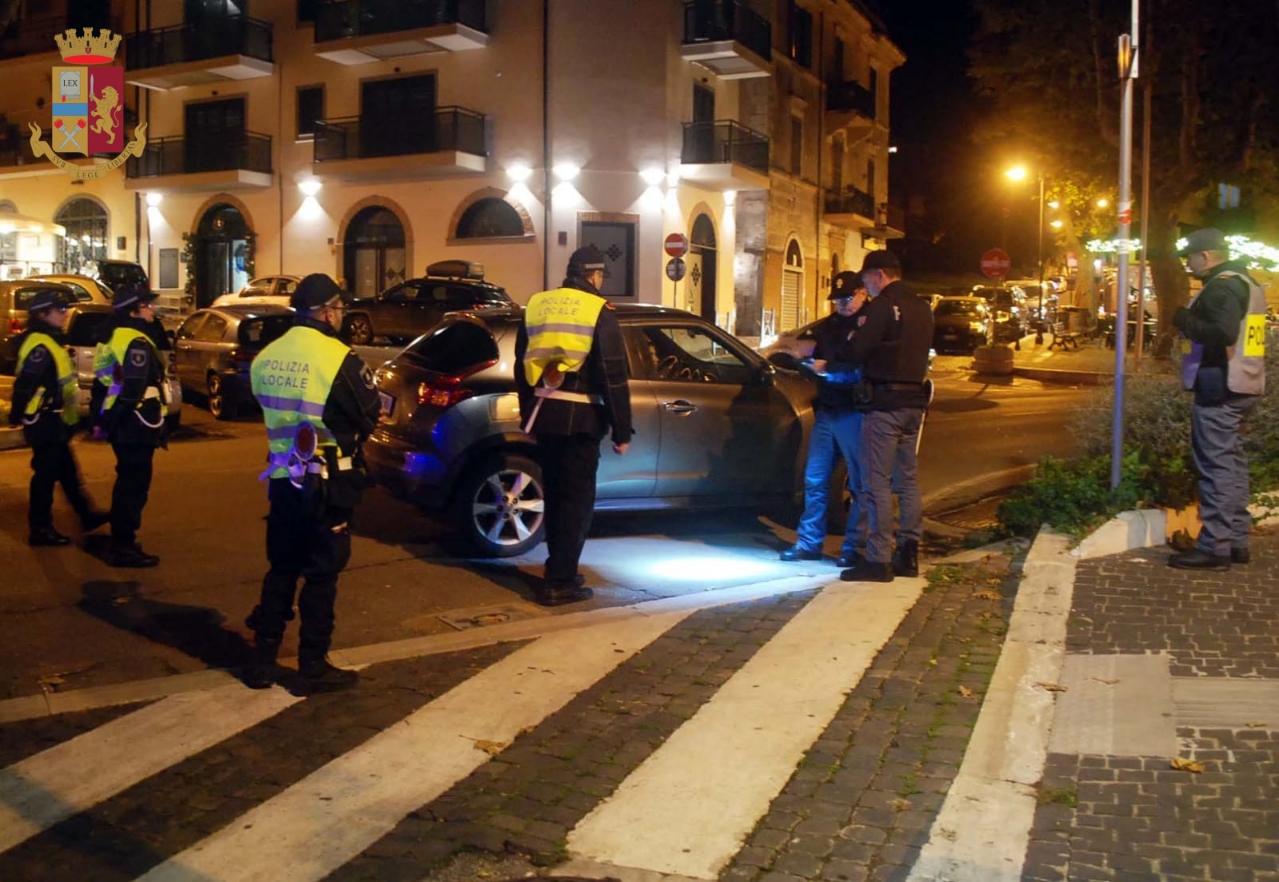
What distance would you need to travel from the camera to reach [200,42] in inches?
1330

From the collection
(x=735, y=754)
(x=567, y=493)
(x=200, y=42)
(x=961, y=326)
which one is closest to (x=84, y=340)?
(x=567, y=493)

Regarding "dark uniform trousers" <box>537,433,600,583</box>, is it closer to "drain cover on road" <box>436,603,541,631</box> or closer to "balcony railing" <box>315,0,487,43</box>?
"drain cover on road" <box>436,603,541,631</box>

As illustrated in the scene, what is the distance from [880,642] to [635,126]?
1004 inches

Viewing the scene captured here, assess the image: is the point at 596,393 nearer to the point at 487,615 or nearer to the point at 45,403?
the point at 487,615

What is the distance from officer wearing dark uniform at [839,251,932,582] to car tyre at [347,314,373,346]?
30.1 feet

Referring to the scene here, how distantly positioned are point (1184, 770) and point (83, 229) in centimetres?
3908

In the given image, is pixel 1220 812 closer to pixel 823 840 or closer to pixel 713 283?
pixel 823 840

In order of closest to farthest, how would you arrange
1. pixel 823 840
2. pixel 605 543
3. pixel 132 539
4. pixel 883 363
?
pixel 823 840, pixel 883 363, pixel 132 539, pixel 605 543

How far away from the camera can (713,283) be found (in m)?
34.3

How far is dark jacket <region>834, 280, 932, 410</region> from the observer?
7473mm

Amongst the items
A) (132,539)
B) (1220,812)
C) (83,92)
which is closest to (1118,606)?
(1220,812)

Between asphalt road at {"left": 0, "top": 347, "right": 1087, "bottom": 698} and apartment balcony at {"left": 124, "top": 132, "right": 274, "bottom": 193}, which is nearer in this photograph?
asphalt road at {"left": 0, "top": 347, "right": 1087, "bottom": 698}

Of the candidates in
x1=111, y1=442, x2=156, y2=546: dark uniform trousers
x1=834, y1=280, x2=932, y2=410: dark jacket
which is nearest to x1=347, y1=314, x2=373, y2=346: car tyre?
x1=111, y1=442, x2=156, y2=546: dark uniform trousers

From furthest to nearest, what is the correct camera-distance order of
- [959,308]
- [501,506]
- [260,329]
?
[959,308], [260,329], [501,506]
